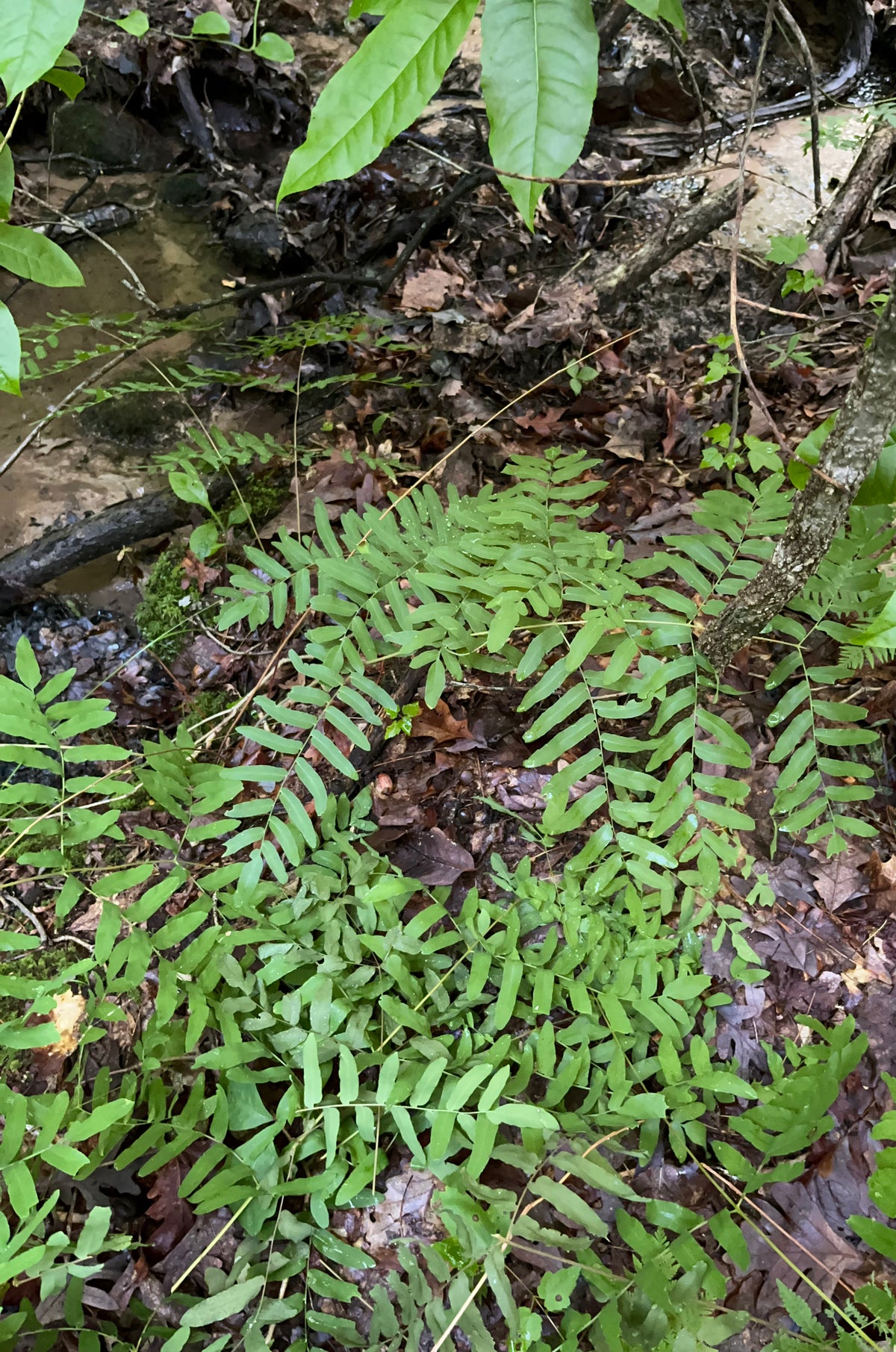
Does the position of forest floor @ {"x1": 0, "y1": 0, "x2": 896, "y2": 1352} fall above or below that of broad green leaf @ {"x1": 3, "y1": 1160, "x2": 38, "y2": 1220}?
above

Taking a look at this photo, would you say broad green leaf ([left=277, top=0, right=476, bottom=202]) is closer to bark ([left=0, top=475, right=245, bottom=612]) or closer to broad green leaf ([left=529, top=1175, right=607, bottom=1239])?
broad green leaf ([left=529, top=1175, right=607, bottom=1239])

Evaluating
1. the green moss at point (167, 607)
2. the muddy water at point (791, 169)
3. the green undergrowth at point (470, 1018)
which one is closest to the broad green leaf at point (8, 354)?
the green undergrowth at point (470, 1018)

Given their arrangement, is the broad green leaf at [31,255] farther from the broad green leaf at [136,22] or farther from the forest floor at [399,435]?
the broad green leaf at [136,22]

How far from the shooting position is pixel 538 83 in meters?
0.70

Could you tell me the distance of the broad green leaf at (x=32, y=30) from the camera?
66 cm

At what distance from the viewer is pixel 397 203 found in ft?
15.5

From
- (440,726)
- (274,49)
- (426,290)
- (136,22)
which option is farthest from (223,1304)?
(426,290)

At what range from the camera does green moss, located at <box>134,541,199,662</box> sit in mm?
3219

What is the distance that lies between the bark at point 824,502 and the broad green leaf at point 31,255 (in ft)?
4.27

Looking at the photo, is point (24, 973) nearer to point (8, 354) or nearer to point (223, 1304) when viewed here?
point (223, 1304)

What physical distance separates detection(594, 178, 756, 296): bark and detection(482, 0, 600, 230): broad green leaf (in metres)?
3.05

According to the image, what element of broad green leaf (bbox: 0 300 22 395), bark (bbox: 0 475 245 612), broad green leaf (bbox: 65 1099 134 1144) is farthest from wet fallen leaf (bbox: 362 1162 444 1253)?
bark (bbox: 0 475 245 612)

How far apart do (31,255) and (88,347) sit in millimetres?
3826

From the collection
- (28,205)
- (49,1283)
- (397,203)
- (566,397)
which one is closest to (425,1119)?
(49,1283)
